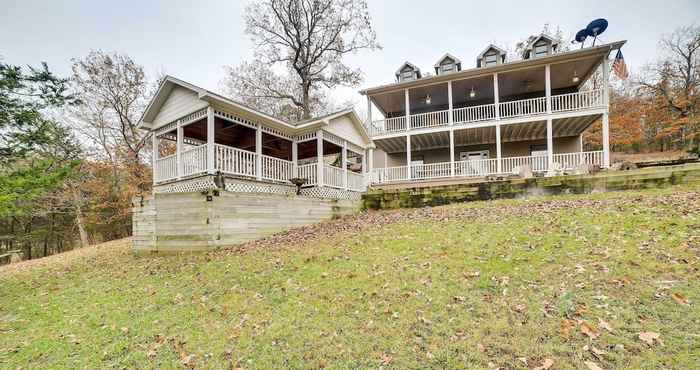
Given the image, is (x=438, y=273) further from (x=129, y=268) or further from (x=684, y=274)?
(x=129, y=268)

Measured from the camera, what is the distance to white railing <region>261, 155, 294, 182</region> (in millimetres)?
10156

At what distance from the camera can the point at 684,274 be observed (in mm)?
3418

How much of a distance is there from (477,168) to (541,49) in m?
7.66

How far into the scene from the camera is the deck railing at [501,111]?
1346 centimetres

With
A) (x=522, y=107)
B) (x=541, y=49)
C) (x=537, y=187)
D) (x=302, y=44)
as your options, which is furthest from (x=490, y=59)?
(x=302, y=44)

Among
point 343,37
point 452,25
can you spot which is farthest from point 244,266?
point 452,25

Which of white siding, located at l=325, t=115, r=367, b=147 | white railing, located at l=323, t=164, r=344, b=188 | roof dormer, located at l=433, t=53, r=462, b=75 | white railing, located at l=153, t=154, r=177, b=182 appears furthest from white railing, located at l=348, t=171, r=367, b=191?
roof dormer, located at l=433, t=53, r=462, b=75

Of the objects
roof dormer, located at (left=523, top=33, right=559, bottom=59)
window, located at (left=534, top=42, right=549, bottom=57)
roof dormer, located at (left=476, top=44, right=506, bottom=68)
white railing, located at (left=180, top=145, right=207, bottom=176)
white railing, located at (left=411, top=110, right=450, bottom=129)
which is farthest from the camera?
roof dormer, located at (left=476, top=44, right=506, bottom=68)

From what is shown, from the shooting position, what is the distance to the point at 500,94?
1703 centimetres

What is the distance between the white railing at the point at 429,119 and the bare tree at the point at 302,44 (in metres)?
6.64

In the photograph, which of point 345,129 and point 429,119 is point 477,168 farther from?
point 345,129

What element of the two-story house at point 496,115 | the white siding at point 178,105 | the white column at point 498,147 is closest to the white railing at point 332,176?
the two-story house at point 496,115

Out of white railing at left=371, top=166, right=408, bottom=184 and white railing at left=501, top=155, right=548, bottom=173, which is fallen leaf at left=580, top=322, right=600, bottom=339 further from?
white railing at left=371, top=166, right=408, bottom=184

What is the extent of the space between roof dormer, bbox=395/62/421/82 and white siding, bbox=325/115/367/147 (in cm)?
661
